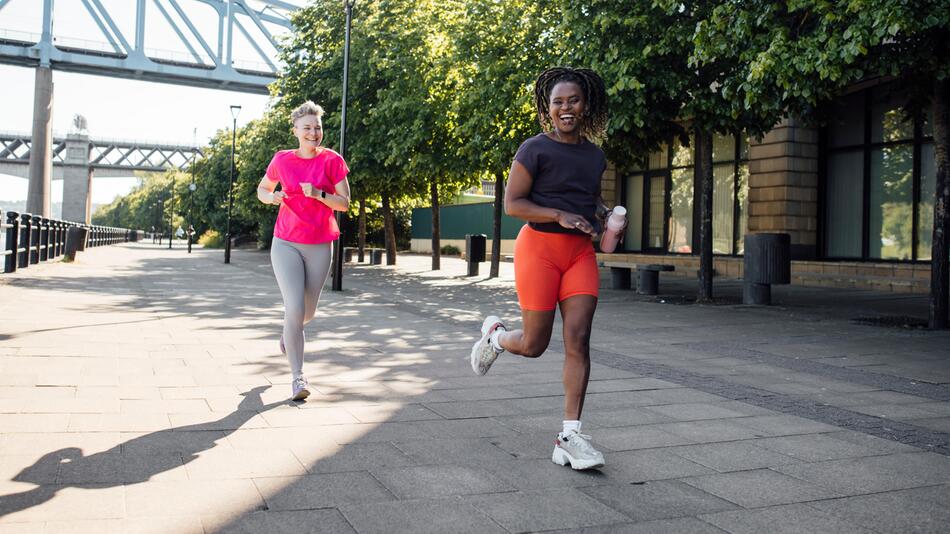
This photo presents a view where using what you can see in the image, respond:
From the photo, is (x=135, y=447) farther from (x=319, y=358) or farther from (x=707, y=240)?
(x=707, y=240)

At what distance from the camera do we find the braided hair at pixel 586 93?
392 centimetres

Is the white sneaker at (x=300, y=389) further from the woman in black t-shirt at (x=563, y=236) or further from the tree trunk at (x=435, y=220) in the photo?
the tree trunk at (x=435, y=220)

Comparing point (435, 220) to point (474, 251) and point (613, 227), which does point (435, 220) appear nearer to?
point (474, 251)

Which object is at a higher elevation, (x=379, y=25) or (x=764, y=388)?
(x=379, y=25)

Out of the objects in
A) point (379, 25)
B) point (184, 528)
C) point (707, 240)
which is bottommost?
point (184, 528)

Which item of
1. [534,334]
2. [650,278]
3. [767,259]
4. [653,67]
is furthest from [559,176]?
[650,278]

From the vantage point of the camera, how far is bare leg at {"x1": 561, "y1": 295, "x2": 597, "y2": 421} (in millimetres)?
3764

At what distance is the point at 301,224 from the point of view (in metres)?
5.17

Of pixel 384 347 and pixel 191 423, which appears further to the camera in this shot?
pixel 384 347

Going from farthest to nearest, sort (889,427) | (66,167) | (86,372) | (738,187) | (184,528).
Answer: (66,167) < (738,187) < (86,372) < (889,427) < (184,528)

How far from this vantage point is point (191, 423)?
4.41m

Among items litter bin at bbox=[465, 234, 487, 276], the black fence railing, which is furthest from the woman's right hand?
litter bin at bbox=[465, 234, 487, 276]

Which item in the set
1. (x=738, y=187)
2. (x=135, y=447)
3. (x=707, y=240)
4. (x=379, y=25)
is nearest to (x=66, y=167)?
(x=379, y=25)

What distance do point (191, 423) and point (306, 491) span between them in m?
1.45
